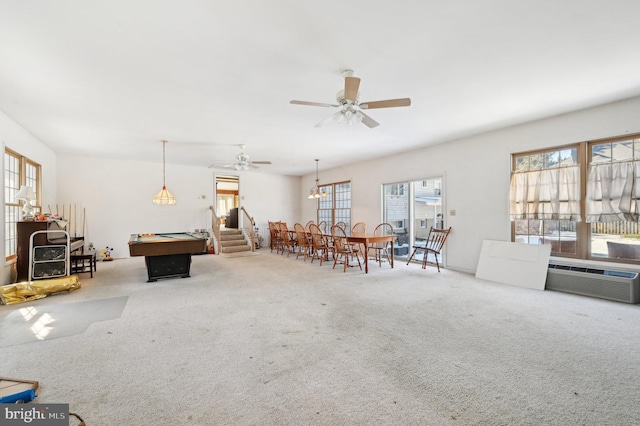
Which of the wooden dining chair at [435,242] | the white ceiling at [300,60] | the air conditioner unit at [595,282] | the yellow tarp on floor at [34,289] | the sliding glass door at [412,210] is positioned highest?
the white ceiling at [300,60]

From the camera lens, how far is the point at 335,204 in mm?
9477

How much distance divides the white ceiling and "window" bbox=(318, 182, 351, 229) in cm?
419

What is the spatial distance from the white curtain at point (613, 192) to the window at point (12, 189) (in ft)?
30.1

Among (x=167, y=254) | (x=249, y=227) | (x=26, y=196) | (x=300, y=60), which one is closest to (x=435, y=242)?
(x=300, y=60)

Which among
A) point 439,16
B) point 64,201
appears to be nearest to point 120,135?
point 64,201

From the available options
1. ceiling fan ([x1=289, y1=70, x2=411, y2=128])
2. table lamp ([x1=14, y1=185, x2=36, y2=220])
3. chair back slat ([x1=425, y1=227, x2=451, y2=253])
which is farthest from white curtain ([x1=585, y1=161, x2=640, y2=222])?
table lamp ([x1=14, y1=185, x2=36, y2=220])

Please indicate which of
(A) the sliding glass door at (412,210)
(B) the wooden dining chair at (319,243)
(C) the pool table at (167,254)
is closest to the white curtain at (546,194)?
(A) the sliding glass door at (412,210)

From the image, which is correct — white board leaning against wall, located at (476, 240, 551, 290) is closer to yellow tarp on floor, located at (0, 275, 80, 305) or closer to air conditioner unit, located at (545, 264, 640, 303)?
air conditioner unit, located at (545, 264, 640, 303)

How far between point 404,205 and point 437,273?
211 centimetres

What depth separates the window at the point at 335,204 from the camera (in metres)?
8.95

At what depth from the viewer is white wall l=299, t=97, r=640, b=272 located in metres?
4.02

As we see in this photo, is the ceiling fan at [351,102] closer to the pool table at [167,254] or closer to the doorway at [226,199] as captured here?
the pool table at [167,254]

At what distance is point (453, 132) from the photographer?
5.28 metres

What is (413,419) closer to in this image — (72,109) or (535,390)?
(535,390)
